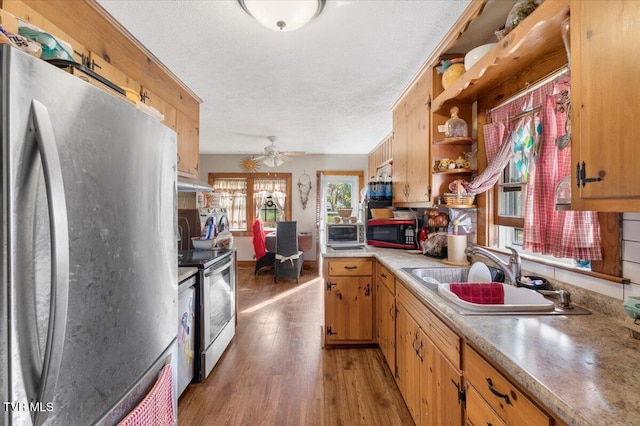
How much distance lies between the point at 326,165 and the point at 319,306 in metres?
3.28

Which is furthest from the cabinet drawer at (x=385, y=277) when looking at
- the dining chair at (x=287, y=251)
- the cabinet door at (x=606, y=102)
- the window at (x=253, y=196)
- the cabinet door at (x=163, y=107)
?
the window at (x=253, y=196)

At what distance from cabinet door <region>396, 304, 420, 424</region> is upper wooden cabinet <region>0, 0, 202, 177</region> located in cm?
220

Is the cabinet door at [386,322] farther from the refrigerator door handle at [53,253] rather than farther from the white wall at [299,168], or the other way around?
the white wall at [299,168]

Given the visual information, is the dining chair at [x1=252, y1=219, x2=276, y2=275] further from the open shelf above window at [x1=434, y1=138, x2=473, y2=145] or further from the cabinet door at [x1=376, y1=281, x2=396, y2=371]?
the open shelf above window at [x1=434, y1=138, x2=473, y2=145]

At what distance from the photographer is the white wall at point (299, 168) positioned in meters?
6.02

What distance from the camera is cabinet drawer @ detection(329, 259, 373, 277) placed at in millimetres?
2551

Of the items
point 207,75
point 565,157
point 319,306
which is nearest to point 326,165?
point 319,306

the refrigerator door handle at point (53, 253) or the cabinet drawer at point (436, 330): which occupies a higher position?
the refrigerator door handle at point (53, 253)

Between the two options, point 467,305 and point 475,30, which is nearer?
A: point 467,305

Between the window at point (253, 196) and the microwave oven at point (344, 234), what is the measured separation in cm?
316

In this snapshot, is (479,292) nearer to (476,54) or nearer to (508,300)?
(508,300)

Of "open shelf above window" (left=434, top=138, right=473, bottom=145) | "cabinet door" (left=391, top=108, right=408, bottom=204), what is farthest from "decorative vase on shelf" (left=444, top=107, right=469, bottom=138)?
"cabinet door" (left=391, top=108, right=408, bottom=204)

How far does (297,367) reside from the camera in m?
2.31

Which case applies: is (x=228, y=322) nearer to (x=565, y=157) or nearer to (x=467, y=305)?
(x=467, y=305)
